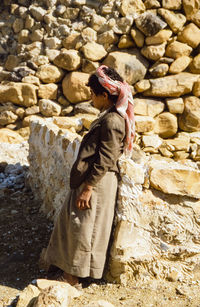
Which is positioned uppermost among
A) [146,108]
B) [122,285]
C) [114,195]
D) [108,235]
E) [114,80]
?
[114,80]

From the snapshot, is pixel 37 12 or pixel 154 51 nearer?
pixel 154 51

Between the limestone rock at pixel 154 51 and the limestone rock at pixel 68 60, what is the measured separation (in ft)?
4.12

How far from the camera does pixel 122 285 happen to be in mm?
2568

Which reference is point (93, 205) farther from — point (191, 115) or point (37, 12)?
point (37, 12)

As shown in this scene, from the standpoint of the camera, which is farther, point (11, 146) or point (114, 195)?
point (11, 146)

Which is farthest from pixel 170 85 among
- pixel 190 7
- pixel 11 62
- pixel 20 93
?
pixel 11 62

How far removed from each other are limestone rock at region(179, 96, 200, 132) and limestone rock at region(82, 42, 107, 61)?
183cm

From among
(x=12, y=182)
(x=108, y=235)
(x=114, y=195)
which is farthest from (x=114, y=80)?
(x=12, y=182)

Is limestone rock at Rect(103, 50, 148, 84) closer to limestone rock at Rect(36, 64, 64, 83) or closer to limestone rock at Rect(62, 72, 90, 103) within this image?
limestone rock at Rect(62, 72, 90, 103)

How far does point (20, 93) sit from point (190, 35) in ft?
11.2

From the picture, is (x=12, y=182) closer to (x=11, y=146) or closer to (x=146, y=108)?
(x=11, y=146)

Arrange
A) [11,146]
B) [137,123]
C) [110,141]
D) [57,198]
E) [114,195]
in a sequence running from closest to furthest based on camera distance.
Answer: [110,141] < [114,195] < [57,198] < [11,146] < [137,123]

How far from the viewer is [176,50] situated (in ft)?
21.5

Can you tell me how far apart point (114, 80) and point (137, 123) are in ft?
13.2
